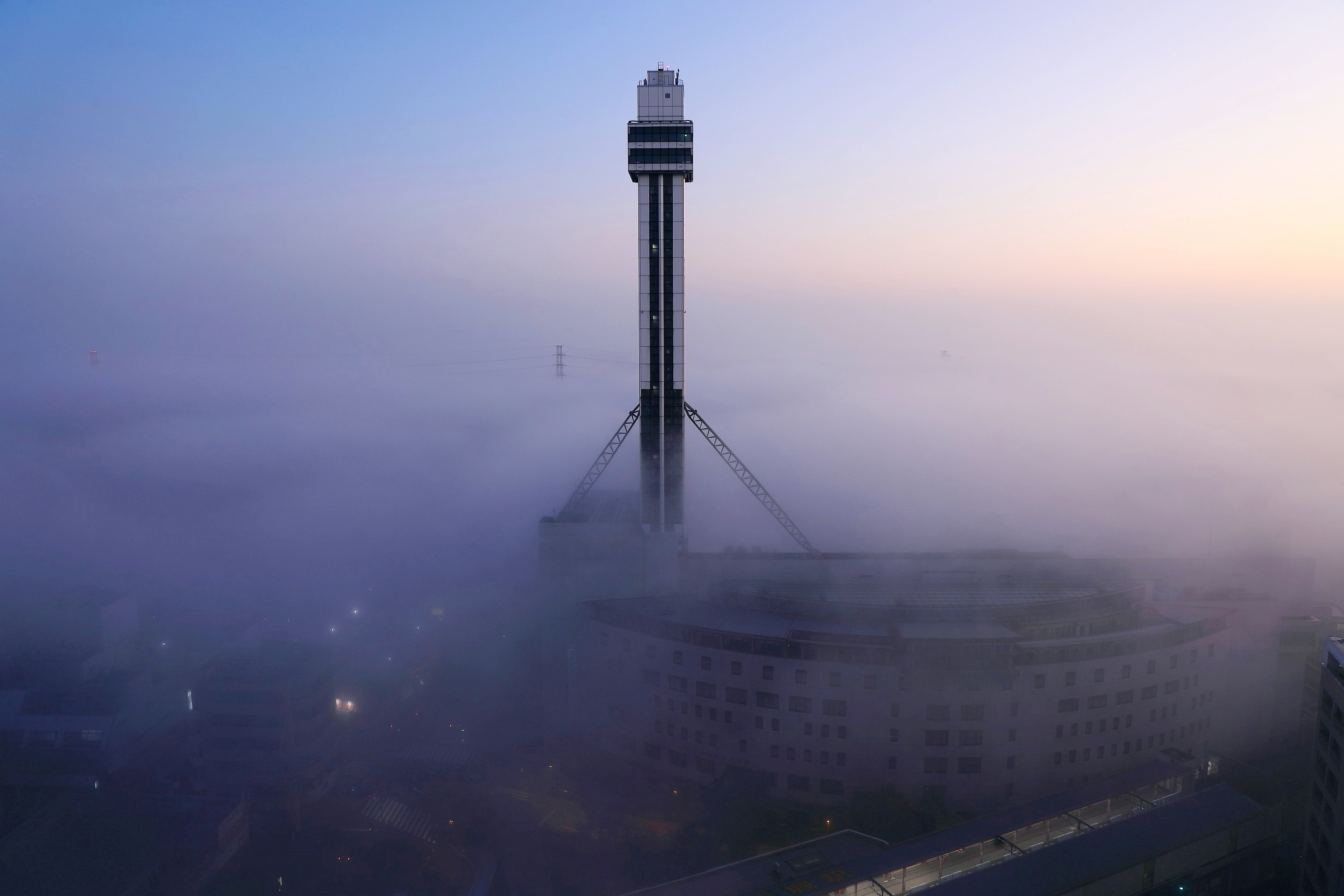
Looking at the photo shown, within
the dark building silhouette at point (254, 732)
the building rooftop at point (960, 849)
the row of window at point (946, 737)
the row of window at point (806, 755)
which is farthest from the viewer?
the dark building silhouette at point (254, 732)

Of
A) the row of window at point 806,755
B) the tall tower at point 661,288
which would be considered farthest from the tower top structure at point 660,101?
the row of window at point 806,755

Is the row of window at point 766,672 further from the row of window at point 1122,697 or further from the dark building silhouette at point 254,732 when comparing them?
the dark building silhouette at point 254,732

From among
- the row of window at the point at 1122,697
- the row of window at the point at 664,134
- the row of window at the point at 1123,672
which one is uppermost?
the row of window at the point at 664,134

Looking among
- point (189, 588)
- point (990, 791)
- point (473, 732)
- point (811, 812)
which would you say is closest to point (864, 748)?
point (811, 812)

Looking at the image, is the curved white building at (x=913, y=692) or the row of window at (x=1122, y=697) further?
the row of window at (x=1122, y=697)

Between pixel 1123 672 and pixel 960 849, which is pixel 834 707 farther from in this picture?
pixel 1123 672

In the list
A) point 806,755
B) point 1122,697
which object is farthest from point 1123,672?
point 806,755
